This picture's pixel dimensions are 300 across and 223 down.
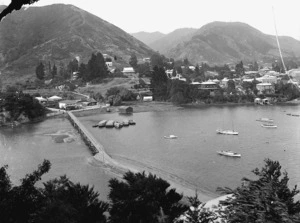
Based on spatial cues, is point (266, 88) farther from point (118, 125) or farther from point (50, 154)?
point (50, 154)

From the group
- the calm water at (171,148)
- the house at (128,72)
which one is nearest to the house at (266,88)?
the calm water at (171,148)

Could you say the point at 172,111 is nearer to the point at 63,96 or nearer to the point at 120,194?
the point at 63,96

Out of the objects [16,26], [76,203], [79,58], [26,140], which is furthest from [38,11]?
[76,203]

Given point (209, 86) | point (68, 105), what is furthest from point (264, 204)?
point (209, 86)

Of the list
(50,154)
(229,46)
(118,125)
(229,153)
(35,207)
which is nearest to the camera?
(35,207)

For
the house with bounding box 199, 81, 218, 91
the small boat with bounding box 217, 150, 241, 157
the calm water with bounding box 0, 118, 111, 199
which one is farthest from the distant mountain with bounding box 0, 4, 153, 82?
the small boat with bounding box 217, 150, 241, 157

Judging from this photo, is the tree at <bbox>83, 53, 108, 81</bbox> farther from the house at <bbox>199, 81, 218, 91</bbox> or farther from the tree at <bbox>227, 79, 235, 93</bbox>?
the tree at <bbox>227, 79, 235, 93</bbox>
